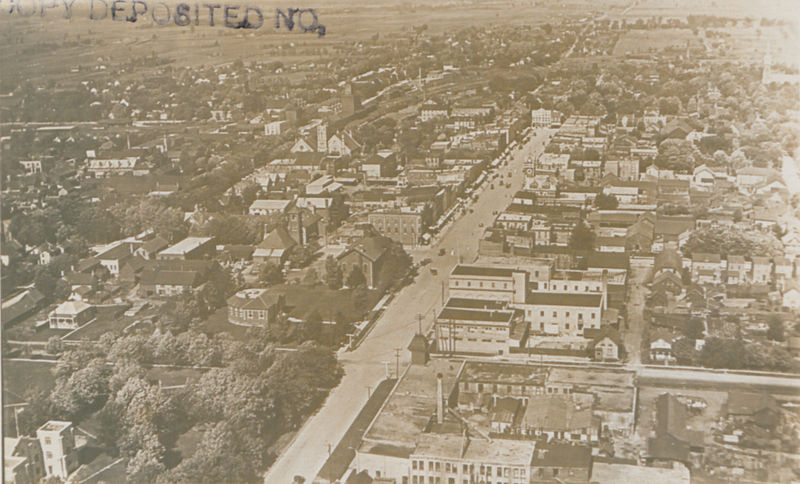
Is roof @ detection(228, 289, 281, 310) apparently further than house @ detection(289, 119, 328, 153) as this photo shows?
No

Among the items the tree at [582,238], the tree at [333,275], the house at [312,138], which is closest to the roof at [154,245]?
the house at [312,138]

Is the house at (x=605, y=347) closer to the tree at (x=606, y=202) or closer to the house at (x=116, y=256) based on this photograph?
the tree at (x=606, y=202)

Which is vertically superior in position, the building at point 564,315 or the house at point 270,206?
the house at point 270,206

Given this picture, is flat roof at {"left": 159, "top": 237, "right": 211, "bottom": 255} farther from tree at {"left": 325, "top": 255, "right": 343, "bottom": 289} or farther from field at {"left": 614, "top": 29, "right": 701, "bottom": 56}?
field at {"left": 614, "top": 29, "right": 701, "bottom": 56}

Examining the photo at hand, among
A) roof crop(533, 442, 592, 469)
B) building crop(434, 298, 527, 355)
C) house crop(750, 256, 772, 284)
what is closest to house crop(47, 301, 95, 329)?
building crop(434, 298, 527, 355)

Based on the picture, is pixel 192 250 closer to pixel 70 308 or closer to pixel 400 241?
pixel 70 308

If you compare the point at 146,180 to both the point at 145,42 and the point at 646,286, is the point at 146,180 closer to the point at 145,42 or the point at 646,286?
the point at 145,42
